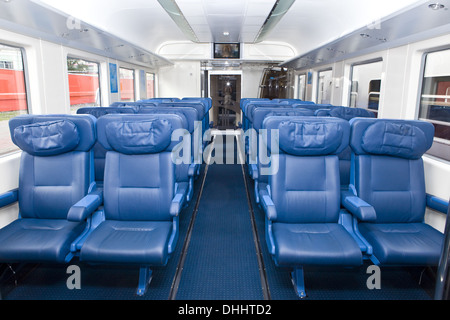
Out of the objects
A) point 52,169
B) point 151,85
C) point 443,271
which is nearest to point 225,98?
point 151,85

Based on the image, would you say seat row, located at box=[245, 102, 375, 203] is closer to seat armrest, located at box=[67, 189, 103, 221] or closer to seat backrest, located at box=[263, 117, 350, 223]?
seat backrest, located at box=[263, 117, 350, 223]

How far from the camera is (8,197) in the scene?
2475 mm

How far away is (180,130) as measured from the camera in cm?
265

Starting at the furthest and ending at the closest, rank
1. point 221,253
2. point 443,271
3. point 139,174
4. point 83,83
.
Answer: point 83,83 < point 221,253 < point 139,174 < point 443,271

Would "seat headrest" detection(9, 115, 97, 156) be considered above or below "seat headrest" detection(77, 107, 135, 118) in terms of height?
below

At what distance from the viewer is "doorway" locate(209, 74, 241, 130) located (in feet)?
40.0

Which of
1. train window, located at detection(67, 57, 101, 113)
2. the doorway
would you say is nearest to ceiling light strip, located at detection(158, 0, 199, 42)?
train window, located at detection(67, 57, 101, 113)

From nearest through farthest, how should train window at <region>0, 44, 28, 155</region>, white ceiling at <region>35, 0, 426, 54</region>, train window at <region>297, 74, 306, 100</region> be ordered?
1. train window at <region>0, 44, 28, 155</region>
2. white ceiling at <region>35, 0, 426, 54</region>
3. train window at <region>297, 74, 306, 100</region>

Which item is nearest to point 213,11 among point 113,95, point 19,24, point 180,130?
point 113,95

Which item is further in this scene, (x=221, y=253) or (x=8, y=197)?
(x=221, y=253)

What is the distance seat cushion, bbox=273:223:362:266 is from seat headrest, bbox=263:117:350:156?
2.17ft

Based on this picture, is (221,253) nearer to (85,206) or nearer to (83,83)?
(85,206)

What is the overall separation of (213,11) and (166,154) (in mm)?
4933

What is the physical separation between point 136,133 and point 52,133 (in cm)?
65
